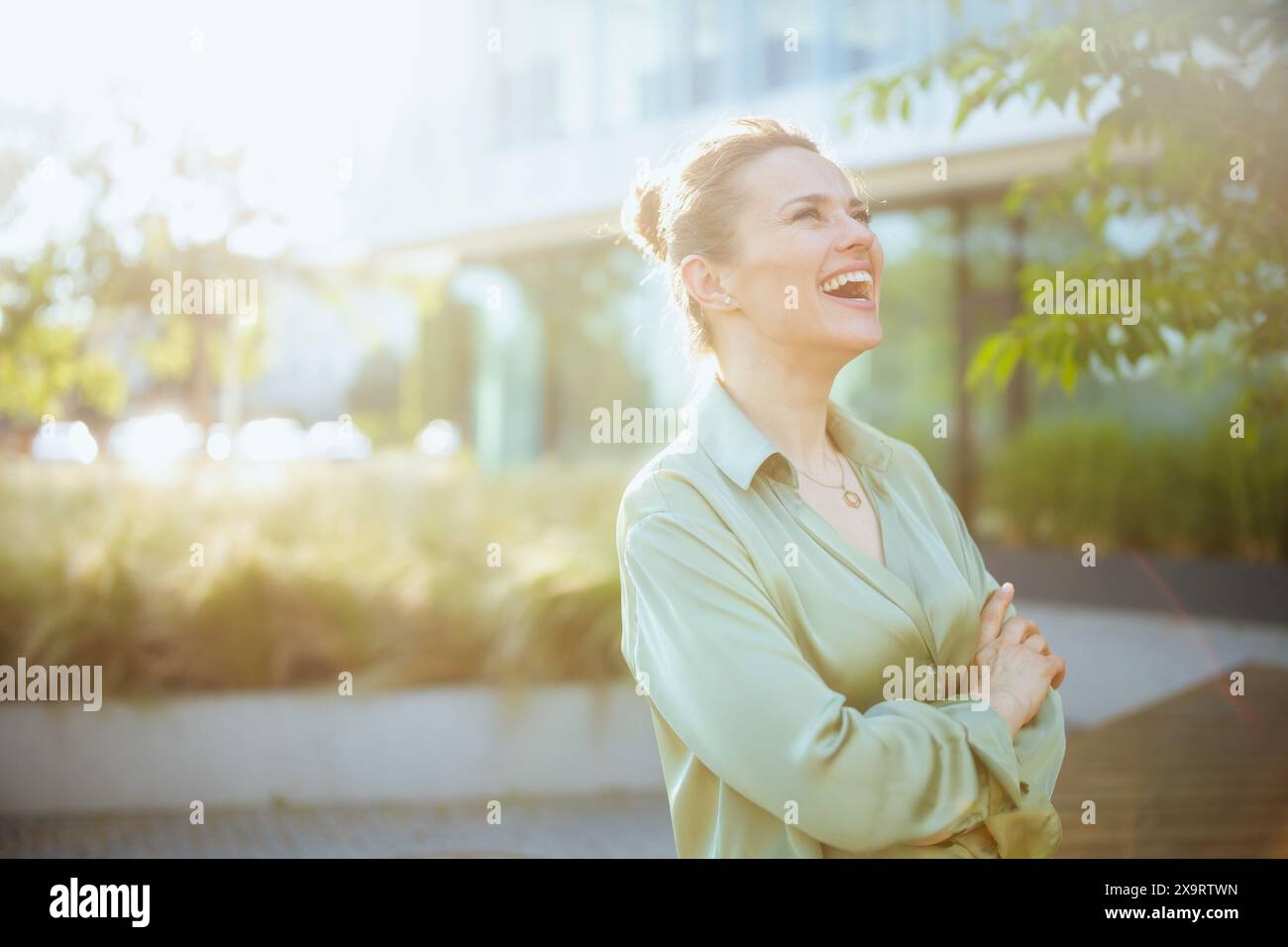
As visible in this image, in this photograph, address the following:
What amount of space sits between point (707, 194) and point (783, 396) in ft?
1.05

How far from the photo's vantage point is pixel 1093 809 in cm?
349

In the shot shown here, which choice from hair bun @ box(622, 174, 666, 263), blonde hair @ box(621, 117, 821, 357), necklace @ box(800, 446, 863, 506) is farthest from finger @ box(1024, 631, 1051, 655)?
hair bun @ box(622, 174, 666, 263)

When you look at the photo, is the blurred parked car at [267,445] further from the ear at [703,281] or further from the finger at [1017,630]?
the finger at [1017,630]

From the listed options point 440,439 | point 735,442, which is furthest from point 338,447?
point 735,442

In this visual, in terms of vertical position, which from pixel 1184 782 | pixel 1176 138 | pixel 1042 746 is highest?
pixel 1176 138

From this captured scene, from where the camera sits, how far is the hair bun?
6.24 feet

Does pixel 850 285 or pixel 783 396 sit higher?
pixel 850 285

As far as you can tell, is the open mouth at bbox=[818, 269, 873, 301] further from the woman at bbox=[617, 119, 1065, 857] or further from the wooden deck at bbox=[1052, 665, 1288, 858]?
the wooden deck at bbox=[1052, 665, 1288, 858]

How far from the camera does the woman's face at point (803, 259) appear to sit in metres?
1.66

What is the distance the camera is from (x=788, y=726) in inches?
55.1

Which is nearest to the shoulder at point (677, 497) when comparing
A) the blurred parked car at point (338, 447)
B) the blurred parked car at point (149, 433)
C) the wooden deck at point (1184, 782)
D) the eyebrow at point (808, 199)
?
the eyebrow at point (808, 199)

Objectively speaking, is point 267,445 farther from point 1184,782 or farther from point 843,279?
point 843,279

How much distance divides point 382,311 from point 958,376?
29.8 ft
